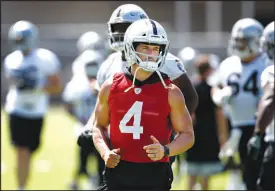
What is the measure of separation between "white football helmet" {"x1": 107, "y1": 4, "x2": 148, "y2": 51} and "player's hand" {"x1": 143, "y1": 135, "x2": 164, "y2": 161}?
3.67ft

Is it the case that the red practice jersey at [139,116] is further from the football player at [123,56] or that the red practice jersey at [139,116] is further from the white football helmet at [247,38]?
the white football helmet at [247,38]

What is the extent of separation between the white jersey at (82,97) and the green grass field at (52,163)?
0.98 meters

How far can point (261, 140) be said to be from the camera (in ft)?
19.5

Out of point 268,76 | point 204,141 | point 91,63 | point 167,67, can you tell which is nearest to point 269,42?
point 268,76

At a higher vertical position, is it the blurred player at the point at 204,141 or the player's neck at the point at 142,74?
the player's neck at the point at 142,74

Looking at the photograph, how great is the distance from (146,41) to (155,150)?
62cm

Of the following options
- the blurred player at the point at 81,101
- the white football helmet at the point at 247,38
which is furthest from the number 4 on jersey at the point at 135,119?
the blurred player at the point at 81,101

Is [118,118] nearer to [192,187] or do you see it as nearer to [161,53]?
[161,53]

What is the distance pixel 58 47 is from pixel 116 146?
1643 cm

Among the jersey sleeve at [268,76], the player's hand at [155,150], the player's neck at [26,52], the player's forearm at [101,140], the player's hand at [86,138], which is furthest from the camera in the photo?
the player's neck at [26,52]

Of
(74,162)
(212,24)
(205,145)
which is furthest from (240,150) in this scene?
(212,24)

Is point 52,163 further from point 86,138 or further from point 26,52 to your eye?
point 86,138

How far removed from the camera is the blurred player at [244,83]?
7176 millimetres

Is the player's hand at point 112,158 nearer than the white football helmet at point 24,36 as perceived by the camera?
Yes
